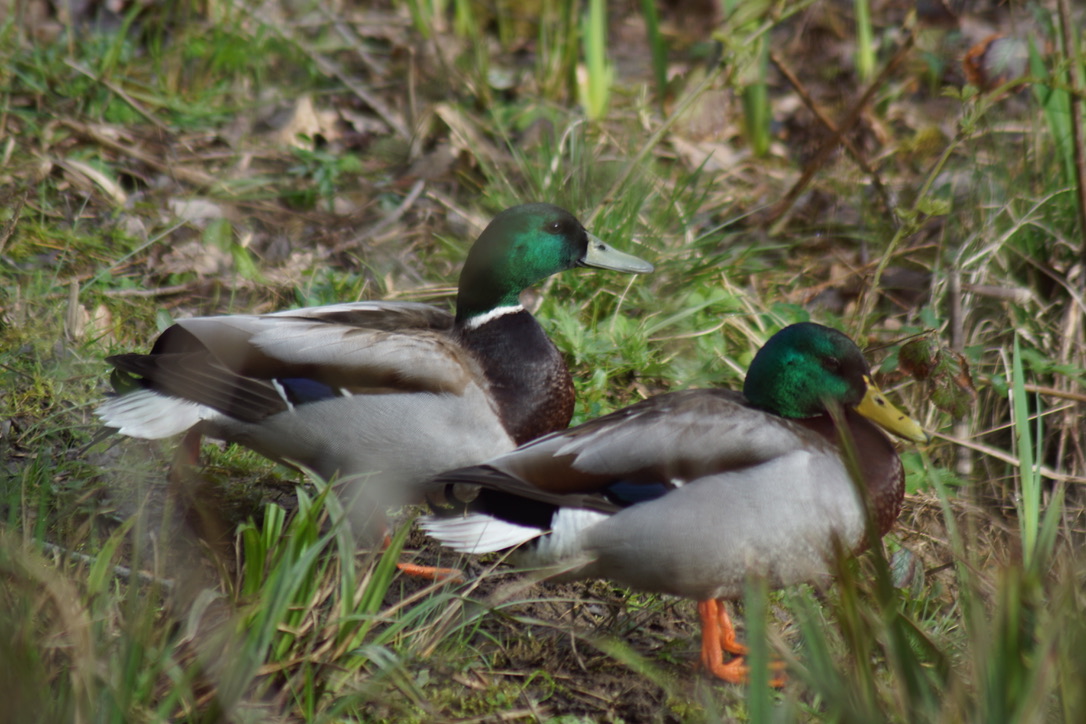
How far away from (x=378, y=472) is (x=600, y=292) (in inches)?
63.5

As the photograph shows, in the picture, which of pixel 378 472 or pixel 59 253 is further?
pixel 59 253

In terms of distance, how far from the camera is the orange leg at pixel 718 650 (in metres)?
2.89

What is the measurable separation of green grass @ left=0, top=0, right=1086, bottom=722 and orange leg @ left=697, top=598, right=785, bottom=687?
81 millimetres

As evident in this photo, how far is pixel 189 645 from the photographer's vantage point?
2.37 meters

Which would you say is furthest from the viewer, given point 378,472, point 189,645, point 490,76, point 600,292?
point 490,76

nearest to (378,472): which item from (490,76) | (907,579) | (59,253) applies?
(907,579)

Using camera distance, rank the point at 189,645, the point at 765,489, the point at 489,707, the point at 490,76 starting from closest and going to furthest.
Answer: the point at 189,645 → the point at 489,707 → the point at 765,489 → the point at 490,76

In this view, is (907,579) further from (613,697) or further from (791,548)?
(613,697)

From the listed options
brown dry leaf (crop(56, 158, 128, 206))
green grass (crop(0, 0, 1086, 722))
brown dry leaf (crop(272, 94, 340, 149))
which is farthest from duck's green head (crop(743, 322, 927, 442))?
brown dry leaf (crop(272, 94, 340, 149))

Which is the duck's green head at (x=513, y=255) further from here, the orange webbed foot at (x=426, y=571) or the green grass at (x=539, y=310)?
the orange webbed foot at (x=426, y=571)

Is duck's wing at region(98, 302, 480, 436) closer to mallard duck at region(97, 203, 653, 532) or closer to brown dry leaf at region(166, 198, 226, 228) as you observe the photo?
mallard duck at region(97, 203, 653, 532)

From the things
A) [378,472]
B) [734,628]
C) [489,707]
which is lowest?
[734,628]

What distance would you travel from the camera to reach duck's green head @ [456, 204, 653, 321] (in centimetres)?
375

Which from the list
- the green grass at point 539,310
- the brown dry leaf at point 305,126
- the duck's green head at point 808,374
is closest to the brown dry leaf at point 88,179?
the green grass at point 539,310
